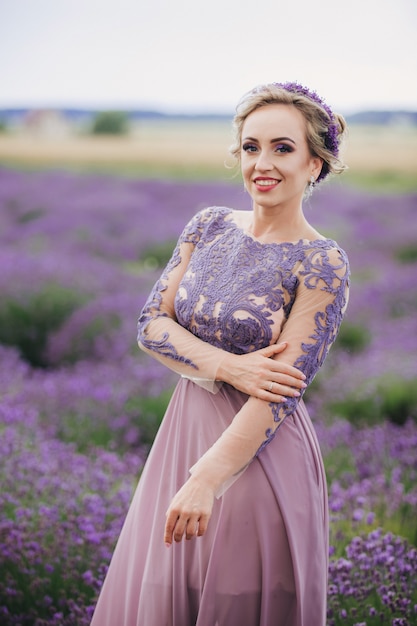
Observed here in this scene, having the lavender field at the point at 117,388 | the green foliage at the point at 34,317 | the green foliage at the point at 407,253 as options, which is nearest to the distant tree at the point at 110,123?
the lavender field at the point at 117,388

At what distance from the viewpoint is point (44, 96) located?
19.3 ft

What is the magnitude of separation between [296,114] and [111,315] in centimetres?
359

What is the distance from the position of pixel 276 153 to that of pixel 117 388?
2813 millimetres

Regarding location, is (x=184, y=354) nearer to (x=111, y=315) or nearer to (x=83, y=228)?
(x=111, y=315)

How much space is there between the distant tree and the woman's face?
16.4 feet

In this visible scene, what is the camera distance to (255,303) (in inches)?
67.4

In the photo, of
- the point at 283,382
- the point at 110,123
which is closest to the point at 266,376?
the point at 283,382

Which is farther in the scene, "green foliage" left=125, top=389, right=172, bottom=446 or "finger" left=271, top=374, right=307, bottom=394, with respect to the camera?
"green foliage" left=125, top=389, right=172, bottom=446

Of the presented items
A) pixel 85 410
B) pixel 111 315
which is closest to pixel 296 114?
pixel 85 410

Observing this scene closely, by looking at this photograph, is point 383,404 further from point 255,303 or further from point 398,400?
point 255,303

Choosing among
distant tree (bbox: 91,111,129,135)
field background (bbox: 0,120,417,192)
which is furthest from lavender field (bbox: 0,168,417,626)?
distant tree (bbox: 91,111,129,135)

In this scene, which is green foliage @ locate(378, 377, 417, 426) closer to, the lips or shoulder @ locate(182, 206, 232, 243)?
shoulder @ locate(182, 206, 232, 243)

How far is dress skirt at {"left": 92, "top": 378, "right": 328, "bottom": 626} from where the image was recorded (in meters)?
1.76

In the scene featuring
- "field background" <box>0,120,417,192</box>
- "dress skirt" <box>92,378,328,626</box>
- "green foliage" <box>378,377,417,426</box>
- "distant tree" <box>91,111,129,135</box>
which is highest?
"distant tree" <box>91,111,129,135</box>
